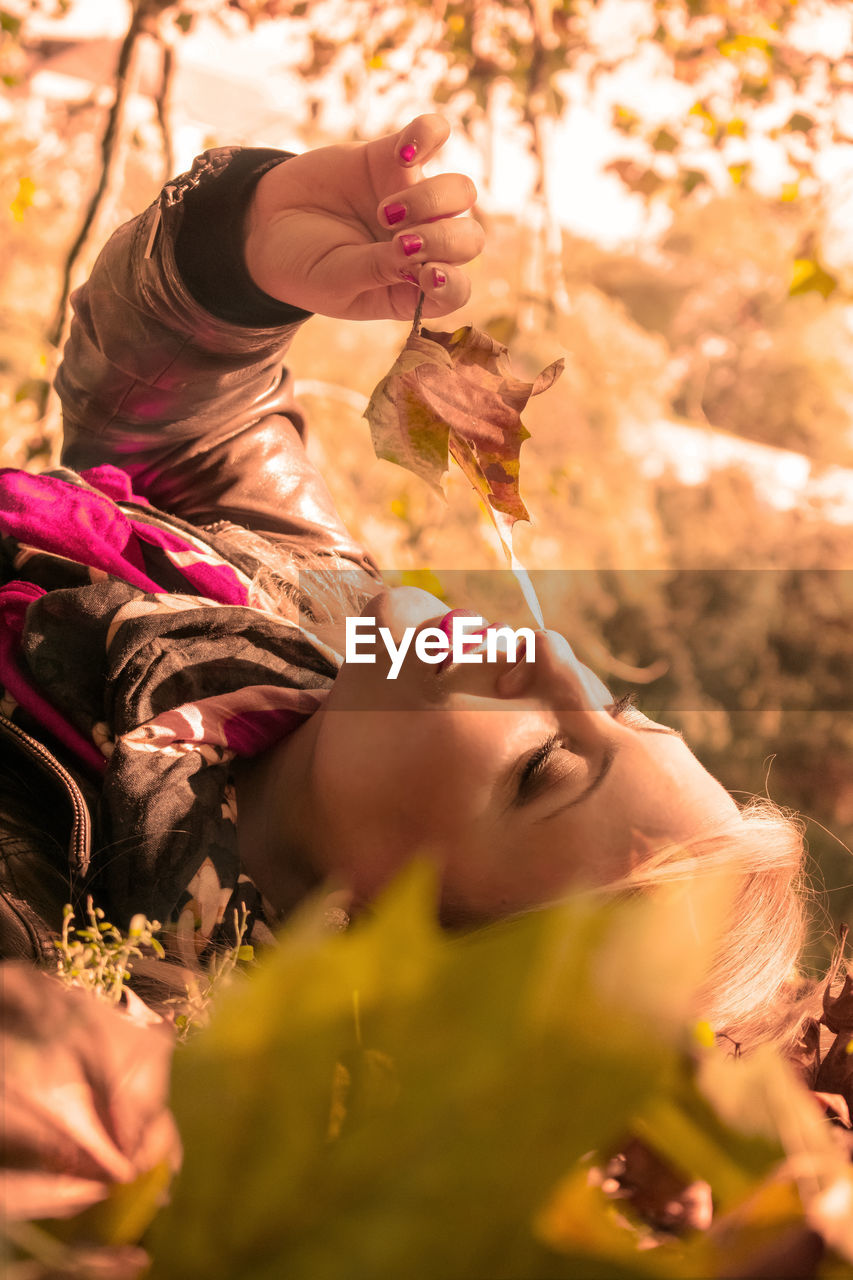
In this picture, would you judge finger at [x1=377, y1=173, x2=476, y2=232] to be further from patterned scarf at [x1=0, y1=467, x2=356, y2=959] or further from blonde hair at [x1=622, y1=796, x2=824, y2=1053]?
blonde hair at [x1=622, y1=796, x2=824, y2=1053]

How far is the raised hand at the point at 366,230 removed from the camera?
0.71m

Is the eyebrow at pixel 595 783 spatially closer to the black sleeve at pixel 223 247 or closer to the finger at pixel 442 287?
the finger at pixel 442 287

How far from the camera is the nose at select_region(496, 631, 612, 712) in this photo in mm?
709

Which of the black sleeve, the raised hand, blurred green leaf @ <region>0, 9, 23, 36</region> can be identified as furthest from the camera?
blurred green leaf @ <region>0, 9, 23, 36</region>

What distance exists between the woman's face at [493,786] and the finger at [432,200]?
274 millimetres

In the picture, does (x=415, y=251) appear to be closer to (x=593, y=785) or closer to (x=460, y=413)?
(x=460, y=413)

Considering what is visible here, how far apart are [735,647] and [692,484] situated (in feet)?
4.12

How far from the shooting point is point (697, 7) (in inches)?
88.2

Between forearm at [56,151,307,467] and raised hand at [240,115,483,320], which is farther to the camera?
forearm at [56,151,307,467]

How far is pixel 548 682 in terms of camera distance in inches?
28.1

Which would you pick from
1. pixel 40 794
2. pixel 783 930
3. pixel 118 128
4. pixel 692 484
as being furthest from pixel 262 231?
pixel 692 484

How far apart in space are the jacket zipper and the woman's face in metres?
0.14

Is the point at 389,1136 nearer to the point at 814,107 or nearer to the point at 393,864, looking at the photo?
the point at 393,864

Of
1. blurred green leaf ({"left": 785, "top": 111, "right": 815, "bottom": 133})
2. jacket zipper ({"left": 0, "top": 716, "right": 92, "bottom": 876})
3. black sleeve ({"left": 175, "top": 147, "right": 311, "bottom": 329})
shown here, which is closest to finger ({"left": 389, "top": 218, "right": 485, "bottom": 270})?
black sleeve ({"left": 175, "top": 147, "right": 311, "bottom": 329})
